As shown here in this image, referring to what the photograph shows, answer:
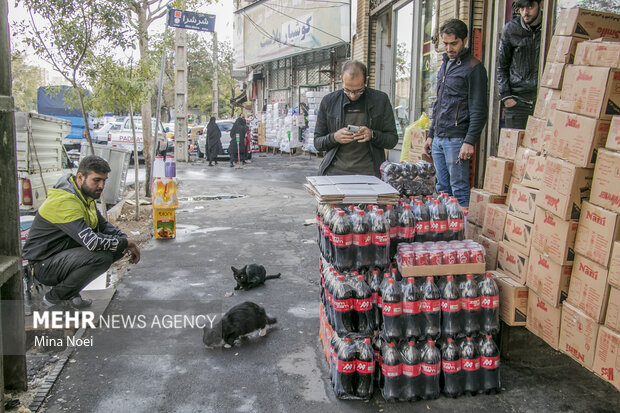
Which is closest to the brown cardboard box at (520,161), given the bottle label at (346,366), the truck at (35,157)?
the bottle label at (346,366)

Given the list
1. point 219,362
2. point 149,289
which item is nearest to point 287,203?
point 149,289

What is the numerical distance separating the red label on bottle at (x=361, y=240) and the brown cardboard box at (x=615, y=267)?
1395 millimetres

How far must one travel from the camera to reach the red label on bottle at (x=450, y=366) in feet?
11.4

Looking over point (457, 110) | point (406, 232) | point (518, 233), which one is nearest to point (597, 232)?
point (518, 233)

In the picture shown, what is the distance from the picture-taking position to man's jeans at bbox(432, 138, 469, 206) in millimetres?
5363

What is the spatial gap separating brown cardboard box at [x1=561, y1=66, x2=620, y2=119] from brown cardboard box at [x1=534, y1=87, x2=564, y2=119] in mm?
254

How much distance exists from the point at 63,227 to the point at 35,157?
15.1 ft

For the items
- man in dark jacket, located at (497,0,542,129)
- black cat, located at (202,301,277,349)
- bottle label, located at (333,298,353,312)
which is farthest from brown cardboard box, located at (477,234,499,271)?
black cat, located at (202,301,277,349)

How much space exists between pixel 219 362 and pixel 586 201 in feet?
9.23

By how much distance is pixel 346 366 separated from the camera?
11.5ft

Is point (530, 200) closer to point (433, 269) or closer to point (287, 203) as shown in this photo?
point (433, 269)

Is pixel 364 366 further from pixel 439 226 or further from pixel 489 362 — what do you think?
pixel 439 226

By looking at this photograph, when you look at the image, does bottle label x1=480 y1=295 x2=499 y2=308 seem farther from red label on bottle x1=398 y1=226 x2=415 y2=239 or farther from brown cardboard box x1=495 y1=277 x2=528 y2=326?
red label on bottle x1=398 y1=226 x2=415 y2=239

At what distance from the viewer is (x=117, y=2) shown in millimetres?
8797
